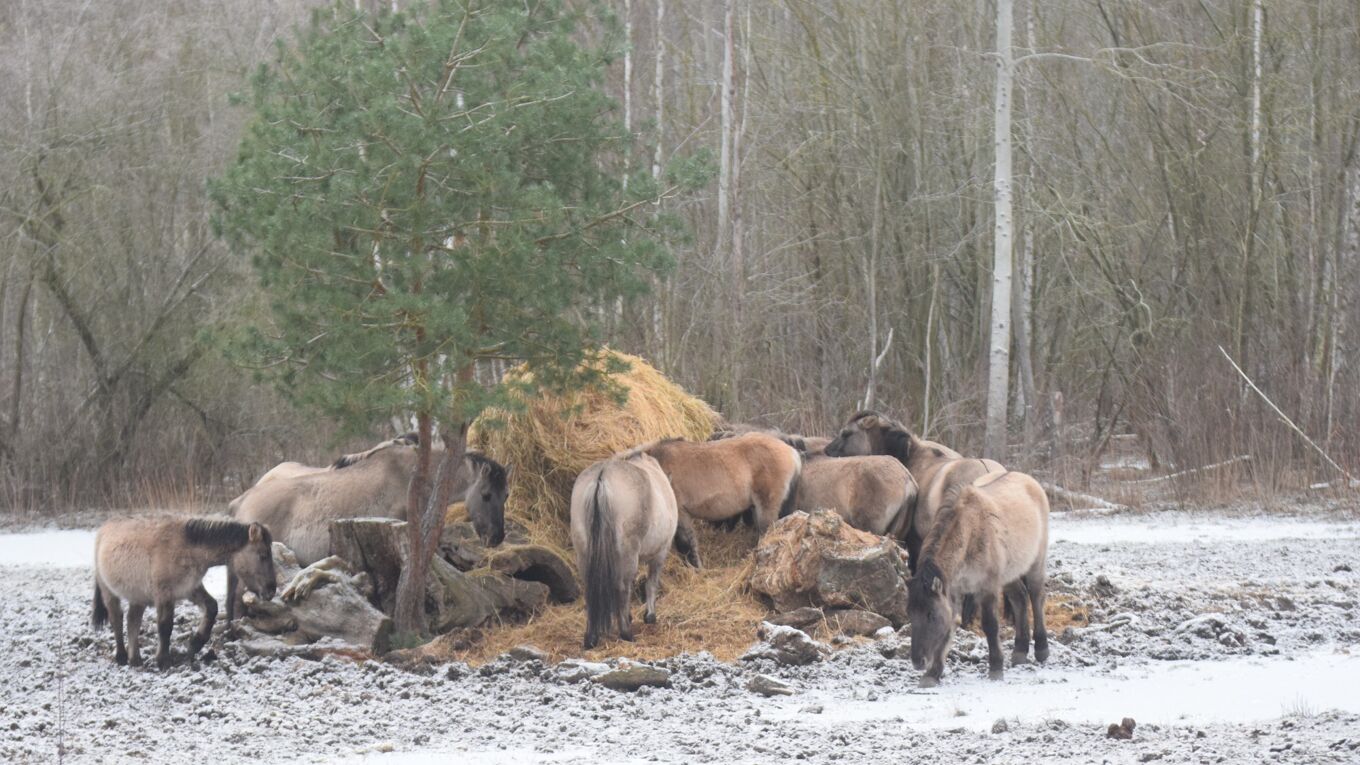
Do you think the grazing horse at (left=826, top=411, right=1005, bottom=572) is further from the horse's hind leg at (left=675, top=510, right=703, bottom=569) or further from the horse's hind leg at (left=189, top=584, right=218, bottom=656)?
the horse's hind leg at (left=189, top=584, right=218, bottom=656)

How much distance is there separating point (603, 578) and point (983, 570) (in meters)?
2.69

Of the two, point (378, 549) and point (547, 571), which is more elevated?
point (378, 549)

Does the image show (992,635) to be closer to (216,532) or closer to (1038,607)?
(1038,607)

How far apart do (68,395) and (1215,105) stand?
55.9 ft

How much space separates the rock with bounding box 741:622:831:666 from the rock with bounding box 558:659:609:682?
998mm

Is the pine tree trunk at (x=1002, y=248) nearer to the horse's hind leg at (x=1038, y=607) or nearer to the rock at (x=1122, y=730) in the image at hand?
the horse's hind leg at (x=1038, y=607)

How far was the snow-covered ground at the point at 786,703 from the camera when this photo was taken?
7.41 meters

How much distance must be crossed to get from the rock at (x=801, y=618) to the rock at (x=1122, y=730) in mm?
3354

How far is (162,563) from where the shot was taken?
398 inches

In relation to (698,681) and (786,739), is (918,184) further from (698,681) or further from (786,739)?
(786,739)

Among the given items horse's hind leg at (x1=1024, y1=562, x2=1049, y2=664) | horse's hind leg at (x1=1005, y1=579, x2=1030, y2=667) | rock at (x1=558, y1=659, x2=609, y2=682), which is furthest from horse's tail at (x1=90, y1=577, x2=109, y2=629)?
horse's hind leg at (x1=1024, y1=562, x2=1049, y2=664)

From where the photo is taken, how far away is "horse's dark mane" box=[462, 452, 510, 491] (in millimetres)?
11648

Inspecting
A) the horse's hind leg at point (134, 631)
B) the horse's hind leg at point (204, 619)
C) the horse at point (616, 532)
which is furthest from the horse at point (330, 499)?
the horse's hind leg at point (134, 631)

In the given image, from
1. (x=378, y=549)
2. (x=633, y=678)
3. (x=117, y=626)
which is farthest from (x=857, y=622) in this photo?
(x=117, y=626)
